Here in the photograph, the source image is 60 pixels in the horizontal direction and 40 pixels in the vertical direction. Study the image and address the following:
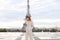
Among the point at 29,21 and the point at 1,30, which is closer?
the point at 29,21

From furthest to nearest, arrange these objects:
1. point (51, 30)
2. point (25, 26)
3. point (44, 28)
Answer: point (51, 30) < point (44, 28) < point (25, 26)

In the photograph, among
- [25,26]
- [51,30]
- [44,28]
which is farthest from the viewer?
[51,30]

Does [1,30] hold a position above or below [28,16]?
Result: below

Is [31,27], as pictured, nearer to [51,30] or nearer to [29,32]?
[29,32]

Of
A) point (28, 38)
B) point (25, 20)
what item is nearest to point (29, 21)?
point (25, 20)

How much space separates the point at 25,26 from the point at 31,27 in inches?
7.2

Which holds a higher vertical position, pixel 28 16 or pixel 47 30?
pixel 28 16

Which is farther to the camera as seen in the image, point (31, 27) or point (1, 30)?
point (1, 30)

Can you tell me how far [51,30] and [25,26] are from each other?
1229 centimetres

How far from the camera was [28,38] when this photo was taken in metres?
6.10

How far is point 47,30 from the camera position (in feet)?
58.5

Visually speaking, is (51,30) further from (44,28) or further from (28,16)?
(28,16)

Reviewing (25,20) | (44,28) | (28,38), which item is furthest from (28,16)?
(44,28)

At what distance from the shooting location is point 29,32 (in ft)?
20.3
